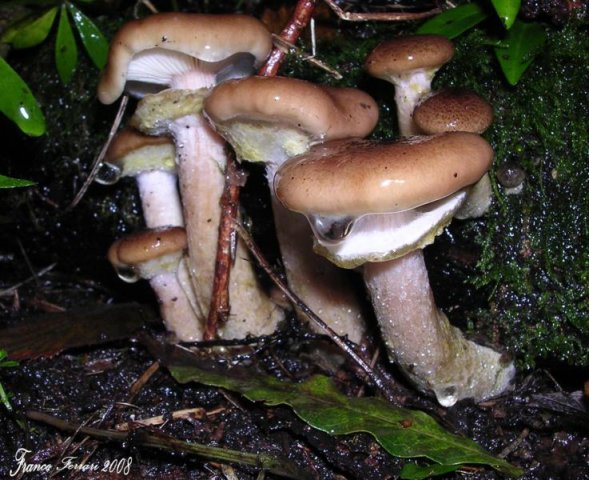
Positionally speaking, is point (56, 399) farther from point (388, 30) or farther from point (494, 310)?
point (388, 30)

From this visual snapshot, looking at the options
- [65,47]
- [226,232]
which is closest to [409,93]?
[226,232]

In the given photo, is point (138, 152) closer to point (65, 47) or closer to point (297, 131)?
point (65, 47)

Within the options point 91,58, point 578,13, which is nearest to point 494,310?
point 578,13

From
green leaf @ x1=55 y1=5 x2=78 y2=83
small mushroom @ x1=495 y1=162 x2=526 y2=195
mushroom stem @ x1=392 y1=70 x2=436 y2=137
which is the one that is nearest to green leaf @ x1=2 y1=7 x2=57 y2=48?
green leaf @ x1=55 y1=5 x2=78 y2=83

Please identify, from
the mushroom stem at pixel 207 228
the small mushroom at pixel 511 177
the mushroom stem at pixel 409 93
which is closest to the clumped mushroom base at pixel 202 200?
the mushroom stem at pixel 207 228

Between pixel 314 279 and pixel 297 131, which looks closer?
pixel 297 131
